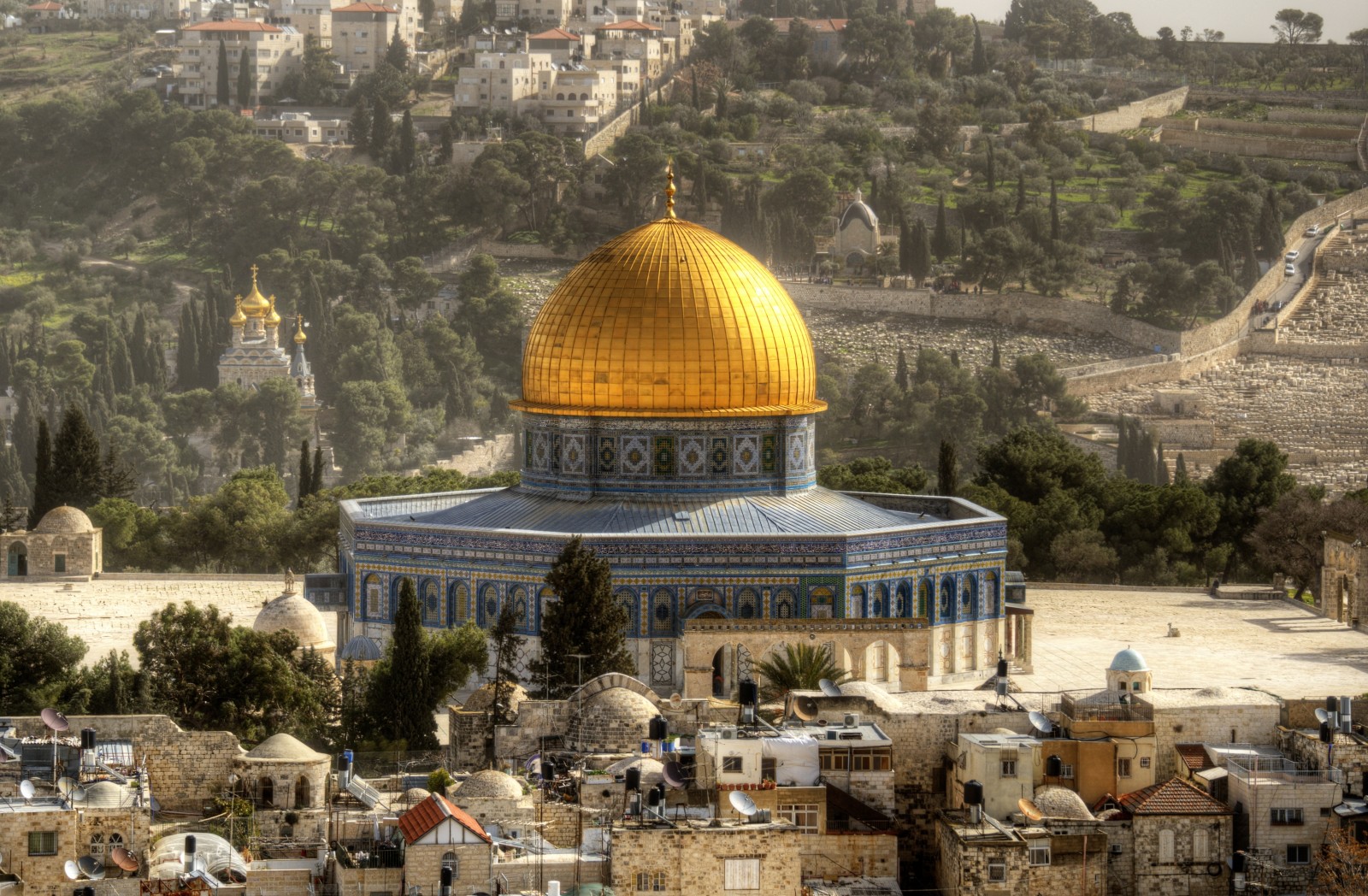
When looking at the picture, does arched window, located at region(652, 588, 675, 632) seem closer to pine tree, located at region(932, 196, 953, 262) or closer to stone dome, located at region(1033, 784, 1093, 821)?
stone dome, located at region(1033, 784, 1093, 821)

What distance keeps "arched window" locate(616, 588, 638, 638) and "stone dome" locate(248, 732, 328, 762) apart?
7.22 m

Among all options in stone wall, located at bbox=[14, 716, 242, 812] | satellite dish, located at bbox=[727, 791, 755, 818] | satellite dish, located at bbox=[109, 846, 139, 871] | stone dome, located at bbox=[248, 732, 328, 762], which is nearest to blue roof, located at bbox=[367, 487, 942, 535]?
stone dome, located at bbox=[248, 732, 328, 762]

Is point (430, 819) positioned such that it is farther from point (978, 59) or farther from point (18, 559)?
point (978, 59)

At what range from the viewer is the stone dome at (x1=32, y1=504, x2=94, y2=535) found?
1962 inches

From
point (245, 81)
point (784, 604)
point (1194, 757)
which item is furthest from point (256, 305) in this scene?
point (1194, 757)

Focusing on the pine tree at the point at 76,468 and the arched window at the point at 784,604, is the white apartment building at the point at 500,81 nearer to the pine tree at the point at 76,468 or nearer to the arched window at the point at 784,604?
the pine tree at the point at 76,468

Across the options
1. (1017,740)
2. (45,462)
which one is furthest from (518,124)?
(1017,740)

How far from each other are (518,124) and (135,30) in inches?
1282

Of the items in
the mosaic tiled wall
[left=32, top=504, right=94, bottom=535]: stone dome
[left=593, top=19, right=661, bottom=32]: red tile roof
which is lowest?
[left=32, top=504, right=94, bottom=535]: stone dome

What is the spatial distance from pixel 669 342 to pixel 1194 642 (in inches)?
307

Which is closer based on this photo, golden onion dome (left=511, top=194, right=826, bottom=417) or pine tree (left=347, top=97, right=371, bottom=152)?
golden onion dome (left=511, top=194, right=826, bottom=417)

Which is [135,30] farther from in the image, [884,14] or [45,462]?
[45,462]

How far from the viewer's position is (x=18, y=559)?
4997cm

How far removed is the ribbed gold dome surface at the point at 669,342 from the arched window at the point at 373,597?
125 inches
